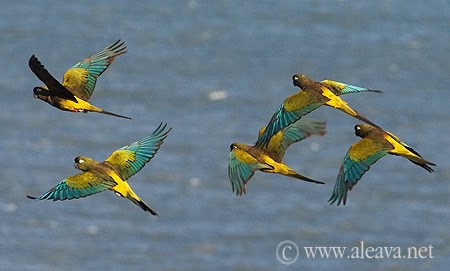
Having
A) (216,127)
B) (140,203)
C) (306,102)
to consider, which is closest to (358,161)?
(306,102)

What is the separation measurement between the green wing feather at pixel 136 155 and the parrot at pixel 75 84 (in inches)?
13.7

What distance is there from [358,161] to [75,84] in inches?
83.1

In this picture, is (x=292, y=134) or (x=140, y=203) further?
(x=292, y=134)

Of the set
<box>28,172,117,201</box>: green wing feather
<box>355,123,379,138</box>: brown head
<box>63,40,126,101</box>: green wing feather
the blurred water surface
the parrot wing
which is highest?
the blurred water surface

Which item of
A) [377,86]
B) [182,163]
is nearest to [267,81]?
[377,86]

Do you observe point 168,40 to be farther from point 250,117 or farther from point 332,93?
point 332,93

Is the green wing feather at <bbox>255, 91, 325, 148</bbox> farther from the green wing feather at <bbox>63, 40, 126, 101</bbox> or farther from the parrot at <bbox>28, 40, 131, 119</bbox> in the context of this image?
the green wing feather at <bbox>63, 40, 126, 101</bbox>

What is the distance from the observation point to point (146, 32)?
69562 millimetres

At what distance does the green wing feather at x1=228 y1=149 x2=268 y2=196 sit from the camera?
819cm

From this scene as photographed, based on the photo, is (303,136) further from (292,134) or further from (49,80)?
(49,80)

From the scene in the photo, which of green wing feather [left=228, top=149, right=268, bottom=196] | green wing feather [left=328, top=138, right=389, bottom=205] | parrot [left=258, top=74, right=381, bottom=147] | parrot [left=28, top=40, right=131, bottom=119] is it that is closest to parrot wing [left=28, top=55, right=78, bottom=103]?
parrot [left=28, top=40, right=131, bottom=119]

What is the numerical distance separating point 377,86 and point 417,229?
12993 mm

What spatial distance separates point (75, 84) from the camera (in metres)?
9.18

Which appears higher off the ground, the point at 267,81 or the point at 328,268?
the point at 267,81
